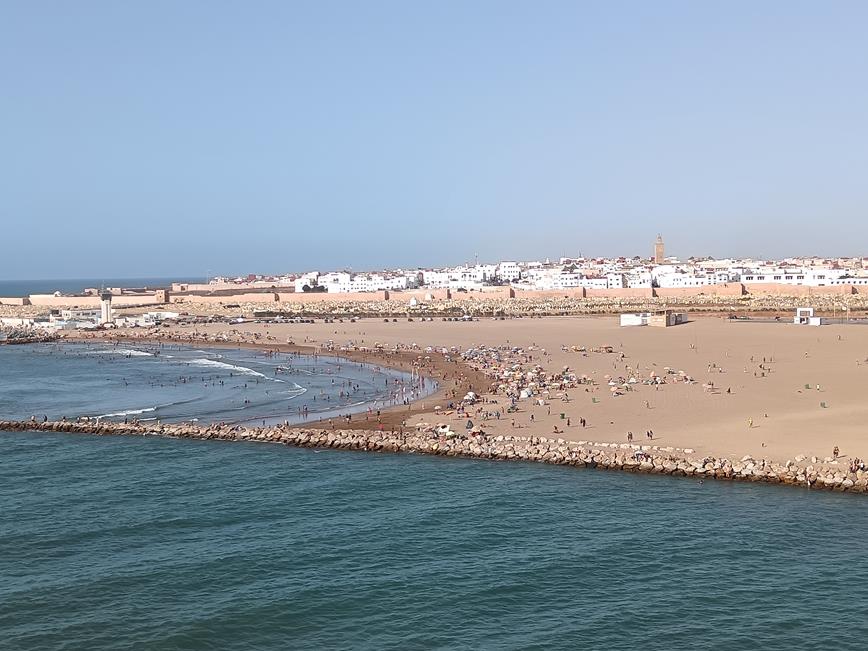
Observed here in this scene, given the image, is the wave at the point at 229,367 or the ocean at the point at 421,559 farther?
the wave at the point at 229,367

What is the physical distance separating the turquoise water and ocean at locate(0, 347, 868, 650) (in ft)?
0.16

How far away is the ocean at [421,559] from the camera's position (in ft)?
44.5

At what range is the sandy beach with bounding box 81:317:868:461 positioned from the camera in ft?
80.7

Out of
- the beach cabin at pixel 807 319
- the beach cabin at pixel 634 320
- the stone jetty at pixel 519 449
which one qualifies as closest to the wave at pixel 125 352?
the stone jetty at pixel 519 449

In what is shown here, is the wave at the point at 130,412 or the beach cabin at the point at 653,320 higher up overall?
the beach cabin at the point at 653,320

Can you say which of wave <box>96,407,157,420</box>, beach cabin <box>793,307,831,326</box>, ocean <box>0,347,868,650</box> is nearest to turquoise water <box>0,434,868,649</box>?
ocean <box>0,347,868,650</box>

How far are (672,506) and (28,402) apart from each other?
95.6 ft

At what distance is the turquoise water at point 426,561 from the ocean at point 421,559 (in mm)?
49

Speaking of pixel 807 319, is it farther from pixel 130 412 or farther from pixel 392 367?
pixel 130 412

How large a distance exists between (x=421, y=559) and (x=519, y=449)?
8206 mm

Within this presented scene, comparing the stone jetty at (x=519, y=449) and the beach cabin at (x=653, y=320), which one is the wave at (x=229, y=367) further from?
the beach cabin at (x=653, y=320)

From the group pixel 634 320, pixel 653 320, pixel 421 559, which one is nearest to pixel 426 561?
pixel 421 559

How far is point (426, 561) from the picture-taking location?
16422mm

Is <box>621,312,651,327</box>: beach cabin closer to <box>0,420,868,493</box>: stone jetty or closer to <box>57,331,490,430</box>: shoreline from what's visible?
<box>57,331,490,430</box>: shoreline
